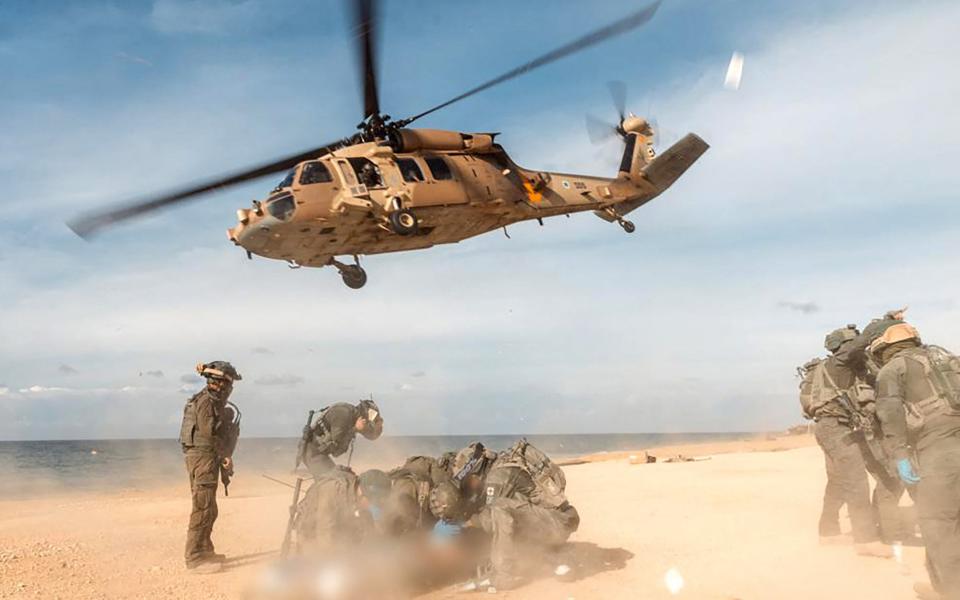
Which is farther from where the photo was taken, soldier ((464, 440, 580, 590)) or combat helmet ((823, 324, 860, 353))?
combat helmet ((823, 324, 860, 353))

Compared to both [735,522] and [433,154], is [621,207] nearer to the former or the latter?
[433,154]

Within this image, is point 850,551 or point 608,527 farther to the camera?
point 608,527

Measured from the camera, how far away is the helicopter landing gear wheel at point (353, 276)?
11.2 m

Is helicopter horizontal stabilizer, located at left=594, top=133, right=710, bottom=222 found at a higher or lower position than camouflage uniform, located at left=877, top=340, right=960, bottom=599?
higher

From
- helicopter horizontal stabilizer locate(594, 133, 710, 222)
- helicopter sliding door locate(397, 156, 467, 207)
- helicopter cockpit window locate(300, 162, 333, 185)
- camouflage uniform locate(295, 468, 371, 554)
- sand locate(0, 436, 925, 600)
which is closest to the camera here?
camouflage uniform locate(295, 468, 371, 554)

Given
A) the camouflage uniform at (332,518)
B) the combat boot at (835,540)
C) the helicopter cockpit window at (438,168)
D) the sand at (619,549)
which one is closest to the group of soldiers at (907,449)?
the combat boot at (835,540)

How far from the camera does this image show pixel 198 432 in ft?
24.3

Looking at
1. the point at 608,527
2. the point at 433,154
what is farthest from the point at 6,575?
the point at 433,154

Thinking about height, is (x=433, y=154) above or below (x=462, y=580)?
above

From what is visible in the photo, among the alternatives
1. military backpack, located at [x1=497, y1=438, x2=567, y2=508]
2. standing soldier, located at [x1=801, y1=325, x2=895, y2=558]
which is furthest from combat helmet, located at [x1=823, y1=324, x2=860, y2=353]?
military backpack, located at [x1=497, y1=438, x2=567, y2=508]

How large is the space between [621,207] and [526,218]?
297cm

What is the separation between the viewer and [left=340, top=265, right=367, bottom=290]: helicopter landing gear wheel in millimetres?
11242

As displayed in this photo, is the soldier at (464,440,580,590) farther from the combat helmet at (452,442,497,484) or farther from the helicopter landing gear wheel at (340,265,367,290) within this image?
the helicopter landing gear wheel at (340,265,367,290)

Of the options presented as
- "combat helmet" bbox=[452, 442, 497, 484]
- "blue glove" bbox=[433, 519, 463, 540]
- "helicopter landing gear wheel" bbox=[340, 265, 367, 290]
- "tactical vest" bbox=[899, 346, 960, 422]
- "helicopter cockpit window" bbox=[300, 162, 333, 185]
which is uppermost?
"helicopter cockpit window" bbox=[300, 162, 333, 185]
